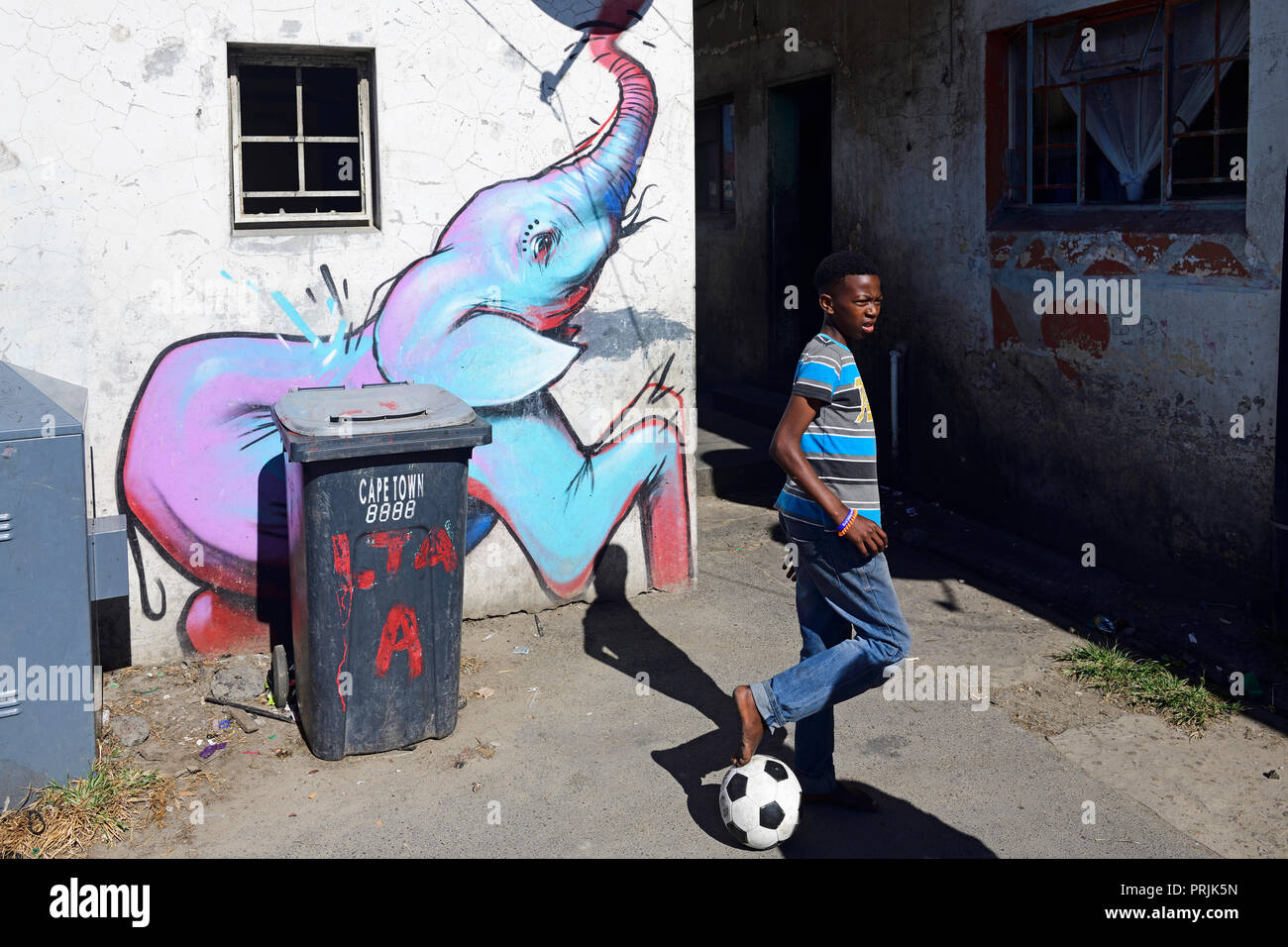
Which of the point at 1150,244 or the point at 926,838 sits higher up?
the point at 1150,244

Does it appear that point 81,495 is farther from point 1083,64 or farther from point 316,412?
point 1083,64

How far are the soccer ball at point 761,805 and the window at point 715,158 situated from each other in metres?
8.47

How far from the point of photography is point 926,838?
13.3 ft

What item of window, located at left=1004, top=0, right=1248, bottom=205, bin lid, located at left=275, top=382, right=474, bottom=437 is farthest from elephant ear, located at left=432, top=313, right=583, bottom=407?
window, located at left=1004, top=0, right=1248, bottom=205

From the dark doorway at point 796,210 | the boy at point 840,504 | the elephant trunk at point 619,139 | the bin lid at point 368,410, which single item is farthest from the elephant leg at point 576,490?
the dark doorway at point 796,210

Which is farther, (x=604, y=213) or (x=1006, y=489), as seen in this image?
(x=1006, y=489)

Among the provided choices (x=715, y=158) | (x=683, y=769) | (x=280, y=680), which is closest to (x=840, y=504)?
(x=683, y=769)

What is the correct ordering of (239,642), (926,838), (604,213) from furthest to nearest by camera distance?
(604,213), (239,642), (926,838)

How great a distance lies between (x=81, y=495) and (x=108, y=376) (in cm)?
123

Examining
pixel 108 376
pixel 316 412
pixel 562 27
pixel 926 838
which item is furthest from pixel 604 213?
pixel 926 838

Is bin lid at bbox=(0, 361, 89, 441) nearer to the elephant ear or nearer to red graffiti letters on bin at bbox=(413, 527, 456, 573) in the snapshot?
red graffiti letters on bin at bbox=(413, 527, 456, 573)

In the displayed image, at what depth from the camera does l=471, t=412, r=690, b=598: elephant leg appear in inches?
240

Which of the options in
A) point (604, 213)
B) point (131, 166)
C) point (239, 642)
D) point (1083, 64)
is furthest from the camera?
point (1083, 64)

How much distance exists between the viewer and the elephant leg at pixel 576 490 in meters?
6.11
